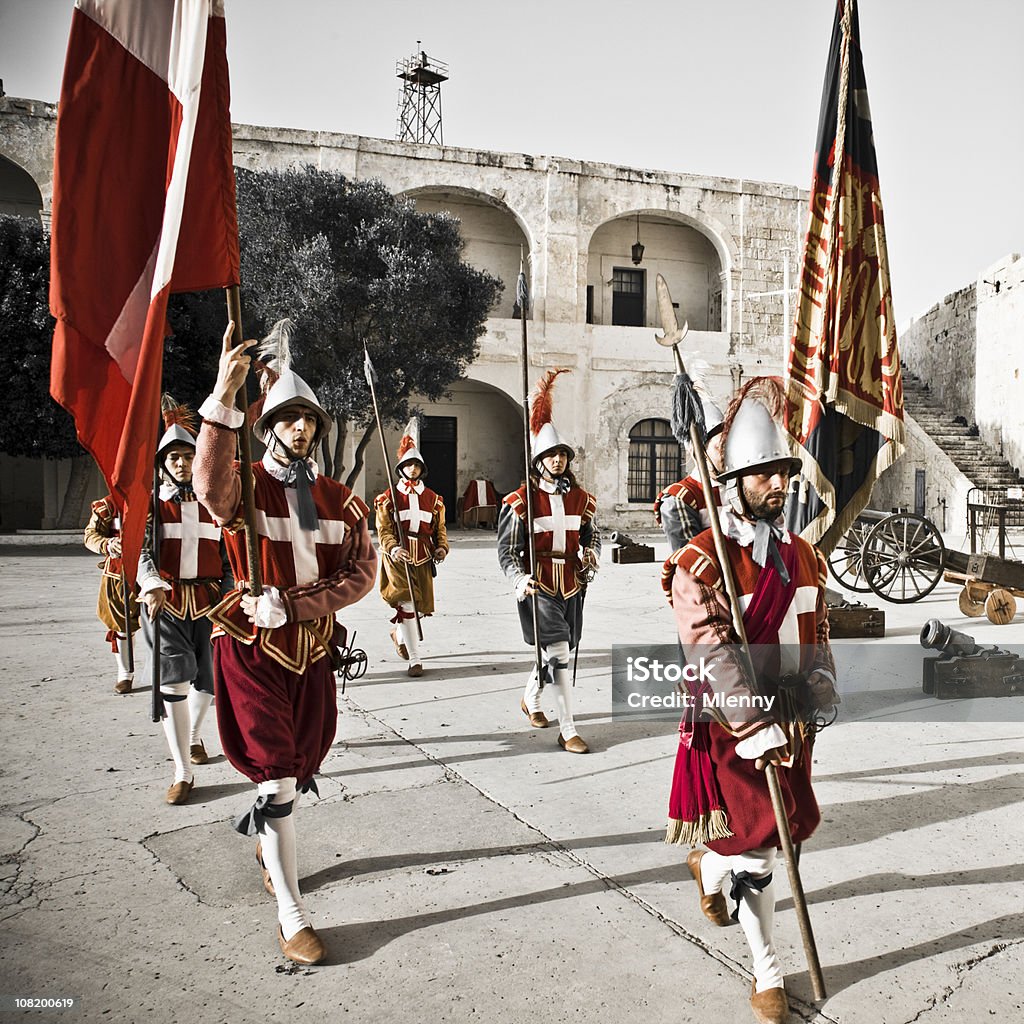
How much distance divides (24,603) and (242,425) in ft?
29.8

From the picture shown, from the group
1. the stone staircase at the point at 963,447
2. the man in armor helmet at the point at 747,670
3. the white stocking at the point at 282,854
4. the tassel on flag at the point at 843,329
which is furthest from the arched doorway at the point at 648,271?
the white stocking at the point at 282,854

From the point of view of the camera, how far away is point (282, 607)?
3.07 metres

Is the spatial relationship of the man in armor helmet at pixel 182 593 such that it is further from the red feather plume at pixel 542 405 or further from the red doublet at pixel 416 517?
the red doublet at pixel 416 517

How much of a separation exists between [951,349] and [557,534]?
23907 millimetres

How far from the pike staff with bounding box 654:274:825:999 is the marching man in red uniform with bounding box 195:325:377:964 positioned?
131cm

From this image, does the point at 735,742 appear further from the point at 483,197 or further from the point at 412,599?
the point at 483,197

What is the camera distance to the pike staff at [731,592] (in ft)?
8.32

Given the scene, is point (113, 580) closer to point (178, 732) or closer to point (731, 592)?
point (178, 732)

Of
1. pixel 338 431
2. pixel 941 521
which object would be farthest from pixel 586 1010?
pixel 941 521

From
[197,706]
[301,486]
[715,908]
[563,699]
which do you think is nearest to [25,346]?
[197,706]

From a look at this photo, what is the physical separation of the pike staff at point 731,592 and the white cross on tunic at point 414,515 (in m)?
4.93

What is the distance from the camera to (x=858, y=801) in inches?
166

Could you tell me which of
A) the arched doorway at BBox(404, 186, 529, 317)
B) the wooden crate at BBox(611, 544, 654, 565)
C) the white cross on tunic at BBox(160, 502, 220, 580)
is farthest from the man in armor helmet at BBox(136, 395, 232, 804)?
the arched doorway at BBox(404, 186, 529, 317)

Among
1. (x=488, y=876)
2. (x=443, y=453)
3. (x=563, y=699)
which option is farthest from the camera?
(x=443, y=453)
